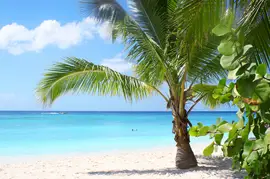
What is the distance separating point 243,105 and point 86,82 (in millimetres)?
7092

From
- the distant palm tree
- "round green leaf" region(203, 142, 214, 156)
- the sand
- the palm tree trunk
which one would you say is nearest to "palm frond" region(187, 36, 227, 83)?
the distant palm tree

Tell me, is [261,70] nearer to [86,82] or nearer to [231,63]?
[231,63]

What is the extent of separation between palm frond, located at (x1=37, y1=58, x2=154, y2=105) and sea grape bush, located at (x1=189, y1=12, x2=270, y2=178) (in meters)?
6.70

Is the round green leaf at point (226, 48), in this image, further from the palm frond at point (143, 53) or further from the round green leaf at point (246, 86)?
the palm frond at point (143, 53)

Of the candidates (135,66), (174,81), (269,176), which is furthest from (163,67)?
(269,176)

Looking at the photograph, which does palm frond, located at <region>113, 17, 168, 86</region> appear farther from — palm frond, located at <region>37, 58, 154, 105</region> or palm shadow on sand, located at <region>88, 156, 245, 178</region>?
palm shadow on sand, located at <region>88, 156, 245, 178</region>

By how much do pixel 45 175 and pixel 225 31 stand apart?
7.70m

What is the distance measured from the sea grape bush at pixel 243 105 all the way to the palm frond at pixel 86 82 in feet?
22.0

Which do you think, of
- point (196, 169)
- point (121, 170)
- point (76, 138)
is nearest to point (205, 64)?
point (196, 169)

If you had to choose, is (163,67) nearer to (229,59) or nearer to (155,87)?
(155,87)

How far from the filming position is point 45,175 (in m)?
7.79

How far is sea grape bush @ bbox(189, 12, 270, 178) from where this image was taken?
20.9 inches

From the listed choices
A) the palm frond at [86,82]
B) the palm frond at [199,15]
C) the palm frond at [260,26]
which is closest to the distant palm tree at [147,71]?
the palm frond at [86,82]

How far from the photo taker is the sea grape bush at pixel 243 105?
53cm
